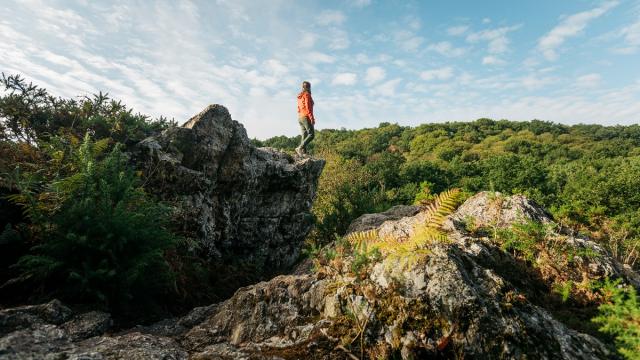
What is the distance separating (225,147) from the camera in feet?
30.3

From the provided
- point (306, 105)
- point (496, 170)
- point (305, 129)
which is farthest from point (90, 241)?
point (496, 170)

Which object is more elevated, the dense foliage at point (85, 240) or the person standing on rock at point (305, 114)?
the person standing on rock at point (305, 114)

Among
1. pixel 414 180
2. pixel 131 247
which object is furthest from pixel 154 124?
pixel 414 180

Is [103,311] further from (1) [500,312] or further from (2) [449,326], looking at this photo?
(1) [500,312]

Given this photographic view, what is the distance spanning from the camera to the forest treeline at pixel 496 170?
16859 millimetres

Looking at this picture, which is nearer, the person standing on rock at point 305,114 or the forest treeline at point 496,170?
the person standing on rock at point 305,114

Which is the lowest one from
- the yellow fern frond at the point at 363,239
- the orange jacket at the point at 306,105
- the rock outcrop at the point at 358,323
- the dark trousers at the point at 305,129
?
the rock outcrop at the point at 358,323

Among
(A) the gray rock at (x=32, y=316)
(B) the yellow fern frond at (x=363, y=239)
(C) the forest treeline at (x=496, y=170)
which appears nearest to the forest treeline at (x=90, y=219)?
(A) the gray rock at (x=32, y=316)

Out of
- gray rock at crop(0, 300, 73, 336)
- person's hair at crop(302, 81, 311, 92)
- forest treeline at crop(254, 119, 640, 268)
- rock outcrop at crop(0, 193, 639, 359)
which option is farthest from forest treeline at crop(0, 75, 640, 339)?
person's hair at crop(302, 81, 311, 92)

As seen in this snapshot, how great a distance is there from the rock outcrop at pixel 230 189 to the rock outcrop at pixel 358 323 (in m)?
3.21

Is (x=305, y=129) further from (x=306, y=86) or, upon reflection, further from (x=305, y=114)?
(x=306, y=86)

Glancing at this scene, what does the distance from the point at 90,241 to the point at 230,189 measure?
16.0ft

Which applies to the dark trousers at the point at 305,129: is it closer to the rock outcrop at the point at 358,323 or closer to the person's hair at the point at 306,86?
the person's hair at the point at 306,86

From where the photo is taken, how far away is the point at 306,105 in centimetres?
1351
